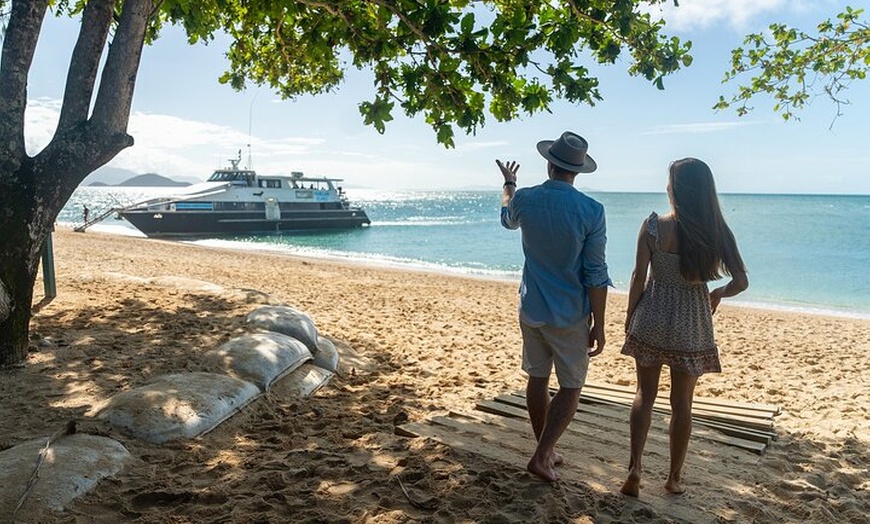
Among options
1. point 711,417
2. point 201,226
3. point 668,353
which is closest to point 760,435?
point 711,417

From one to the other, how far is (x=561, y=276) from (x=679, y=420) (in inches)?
36.6

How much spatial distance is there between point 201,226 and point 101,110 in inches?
1149

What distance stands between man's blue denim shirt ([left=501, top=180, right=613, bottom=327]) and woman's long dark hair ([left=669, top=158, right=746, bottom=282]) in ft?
1.18

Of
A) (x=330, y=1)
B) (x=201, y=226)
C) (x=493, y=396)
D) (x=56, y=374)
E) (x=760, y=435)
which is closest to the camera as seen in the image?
(x=760, y=435)

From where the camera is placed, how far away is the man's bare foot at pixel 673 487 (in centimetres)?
299

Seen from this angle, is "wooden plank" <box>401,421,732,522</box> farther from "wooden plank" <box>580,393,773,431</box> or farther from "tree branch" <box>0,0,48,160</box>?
"tree branch" <box>0,0,48,160</box>

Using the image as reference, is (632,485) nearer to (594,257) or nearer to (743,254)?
(594,257)

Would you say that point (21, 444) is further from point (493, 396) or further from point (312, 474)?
point (493, 396)

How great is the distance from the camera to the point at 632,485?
2.90 metres

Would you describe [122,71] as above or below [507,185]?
above

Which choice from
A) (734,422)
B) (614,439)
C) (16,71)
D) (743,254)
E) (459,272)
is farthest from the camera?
Result: (743,254)

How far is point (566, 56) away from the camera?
5023mm

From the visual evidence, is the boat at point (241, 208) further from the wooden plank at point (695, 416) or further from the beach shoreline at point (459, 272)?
the wooden plank at point (695, 416)

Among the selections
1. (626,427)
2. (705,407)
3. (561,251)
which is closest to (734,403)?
(705,407)
